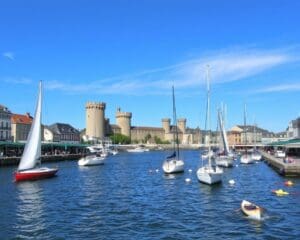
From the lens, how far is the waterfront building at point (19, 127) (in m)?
180

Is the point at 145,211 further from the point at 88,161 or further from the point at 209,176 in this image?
the point at 88,161

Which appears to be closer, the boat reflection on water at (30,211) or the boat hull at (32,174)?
the boat reflection on water at (30,211)

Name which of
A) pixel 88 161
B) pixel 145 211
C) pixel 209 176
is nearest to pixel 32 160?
pixel 209 176

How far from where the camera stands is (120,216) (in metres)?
36.9

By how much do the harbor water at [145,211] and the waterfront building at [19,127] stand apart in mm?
123008

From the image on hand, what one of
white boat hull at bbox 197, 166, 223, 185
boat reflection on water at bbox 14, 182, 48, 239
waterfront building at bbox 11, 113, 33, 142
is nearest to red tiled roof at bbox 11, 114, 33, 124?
waterfront building at bbox 11, 113, 33, 142

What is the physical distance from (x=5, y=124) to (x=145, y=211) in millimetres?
124630

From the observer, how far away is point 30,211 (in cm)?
3966

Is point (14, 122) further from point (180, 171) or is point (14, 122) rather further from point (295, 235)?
point (295, 235)

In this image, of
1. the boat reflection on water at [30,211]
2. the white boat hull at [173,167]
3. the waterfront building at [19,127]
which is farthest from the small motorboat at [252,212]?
the waterfront building at [19,127]

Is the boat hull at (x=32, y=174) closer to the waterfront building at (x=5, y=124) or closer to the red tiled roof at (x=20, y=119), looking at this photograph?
the waterfront building at (x=5, y=124)

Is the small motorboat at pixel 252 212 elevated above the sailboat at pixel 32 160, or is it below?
below

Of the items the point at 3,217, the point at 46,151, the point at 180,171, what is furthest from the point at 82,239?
the point at 46,151

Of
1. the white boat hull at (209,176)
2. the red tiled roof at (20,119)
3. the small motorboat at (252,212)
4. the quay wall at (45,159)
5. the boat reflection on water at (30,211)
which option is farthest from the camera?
the red tiled roof at (20,119)
